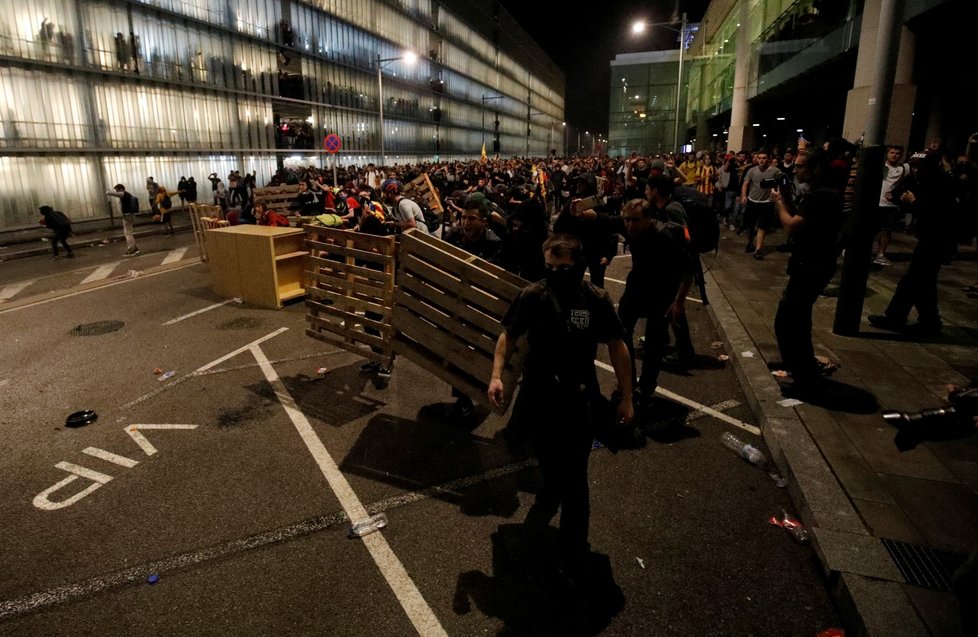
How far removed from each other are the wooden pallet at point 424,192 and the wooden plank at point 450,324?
8.24 metres

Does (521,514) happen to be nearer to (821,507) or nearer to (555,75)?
(821,507)

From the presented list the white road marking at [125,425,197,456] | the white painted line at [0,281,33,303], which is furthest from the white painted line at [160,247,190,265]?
the white road marking at [125,425,197,456]

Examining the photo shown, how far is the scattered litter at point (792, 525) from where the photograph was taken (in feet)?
12.0

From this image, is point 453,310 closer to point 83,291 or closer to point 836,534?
point 836,534

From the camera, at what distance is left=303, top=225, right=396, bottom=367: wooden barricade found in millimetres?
5711

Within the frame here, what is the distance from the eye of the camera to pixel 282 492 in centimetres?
426

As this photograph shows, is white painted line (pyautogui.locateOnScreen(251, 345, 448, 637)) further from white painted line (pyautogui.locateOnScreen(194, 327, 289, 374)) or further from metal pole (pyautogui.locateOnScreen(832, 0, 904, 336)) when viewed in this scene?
metal pole (pyautogui.locateOnScreen(832, 0, 904, 336))

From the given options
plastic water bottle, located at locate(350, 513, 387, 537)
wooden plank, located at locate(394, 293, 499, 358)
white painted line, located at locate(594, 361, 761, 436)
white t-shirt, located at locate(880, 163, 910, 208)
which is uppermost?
white t-shirt, located at locate(880, 163, 910, 208)

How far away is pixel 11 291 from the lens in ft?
36.8

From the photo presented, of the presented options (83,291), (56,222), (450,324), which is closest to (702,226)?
(450,324)

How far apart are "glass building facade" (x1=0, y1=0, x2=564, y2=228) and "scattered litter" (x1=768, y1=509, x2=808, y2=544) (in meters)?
24.8

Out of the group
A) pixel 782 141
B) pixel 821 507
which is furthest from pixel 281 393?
pixel 782 141

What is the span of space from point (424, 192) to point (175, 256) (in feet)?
22.4

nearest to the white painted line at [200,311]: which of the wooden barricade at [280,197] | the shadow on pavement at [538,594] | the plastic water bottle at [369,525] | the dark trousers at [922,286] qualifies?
the wooden barricade at [280,197]
